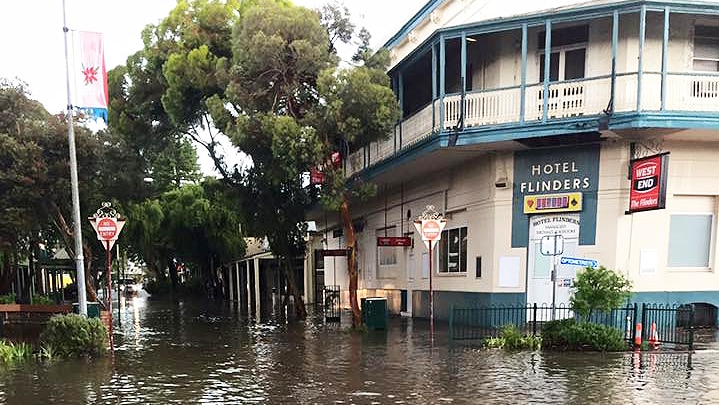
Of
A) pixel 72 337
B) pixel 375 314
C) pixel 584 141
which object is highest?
pixel 584 141

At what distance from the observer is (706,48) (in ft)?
49.2

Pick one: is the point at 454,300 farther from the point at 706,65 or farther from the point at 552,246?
the point at 706,65

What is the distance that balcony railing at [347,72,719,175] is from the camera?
542 inches

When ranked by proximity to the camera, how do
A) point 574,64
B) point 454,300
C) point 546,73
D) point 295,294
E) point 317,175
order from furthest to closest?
point 295,294
point 454,300
point 317,175
point 574,64
point 546,73

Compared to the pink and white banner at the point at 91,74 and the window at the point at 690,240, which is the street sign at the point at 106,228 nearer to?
the pink and white banner at the point at 91,74

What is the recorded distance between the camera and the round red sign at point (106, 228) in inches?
521

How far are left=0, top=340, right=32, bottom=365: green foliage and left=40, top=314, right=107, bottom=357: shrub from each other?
16.5 inches

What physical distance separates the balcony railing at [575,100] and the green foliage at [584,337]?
16.7 feet

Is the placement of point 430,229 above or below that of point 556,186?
below

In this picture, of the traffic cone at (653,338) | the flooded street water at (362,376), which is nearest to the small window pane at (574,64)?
the traffic cone at (653,338)

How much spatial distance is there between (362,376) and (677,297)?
9.29 meters

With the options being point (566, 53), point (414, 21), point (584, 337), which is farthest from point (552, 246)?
point (414, 21)

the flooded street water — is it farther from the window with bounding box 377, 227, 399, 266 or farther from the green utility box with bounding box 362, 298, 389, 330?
the window with bounding box 377, 227, 399, 266

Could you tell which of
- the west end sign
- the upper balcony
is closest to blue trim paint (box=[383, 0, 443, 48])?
the upper balcony
